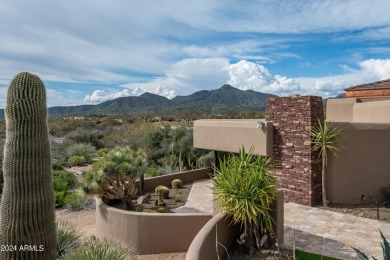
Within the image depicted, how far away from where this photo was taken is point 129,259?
749 cm

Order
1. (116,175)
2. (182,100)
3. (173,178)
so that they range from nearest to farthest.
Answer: (116,175) < (173,178) < (182,100)

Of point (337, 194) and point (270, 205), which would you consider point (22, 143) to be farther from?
point (337, 194)

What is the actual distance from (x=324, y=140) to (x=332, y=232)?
11.4 ft

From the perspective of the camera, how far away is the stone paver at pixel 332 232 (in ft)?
26.5

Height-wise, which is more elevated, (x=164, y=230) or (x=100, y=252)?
(x=100, y=252)

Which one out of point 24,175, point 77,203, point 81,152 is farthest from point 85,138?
point 24,175

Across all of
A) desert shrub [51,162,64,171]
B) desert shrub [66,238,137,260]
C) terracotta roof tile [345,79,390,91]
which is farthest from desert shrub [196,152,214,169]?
desert shrub [66,238,137,260]

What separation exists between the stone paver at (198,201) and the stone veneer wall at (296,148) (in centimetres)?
308

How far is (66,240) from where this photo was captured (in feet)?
28.6

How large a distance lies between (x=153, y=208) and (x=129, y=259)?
403 centimetres

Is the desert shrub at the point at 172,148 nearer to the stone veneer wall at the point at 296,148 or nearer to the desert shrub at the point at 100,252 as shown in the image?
the stone veneer wall at the point at 296,148

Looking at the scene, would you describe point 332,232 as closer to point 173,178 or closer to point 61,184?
point 173,178

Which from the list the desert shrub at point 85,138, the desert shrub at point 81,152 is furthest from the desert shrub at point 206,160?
the desert shrub at point 85,138

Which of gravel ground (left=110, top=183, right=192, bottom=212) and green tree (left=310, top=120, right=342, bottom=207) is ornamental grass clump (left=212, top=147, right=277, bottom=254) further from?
gravel ground (left=110, top=183, right=192, bottom=212)
